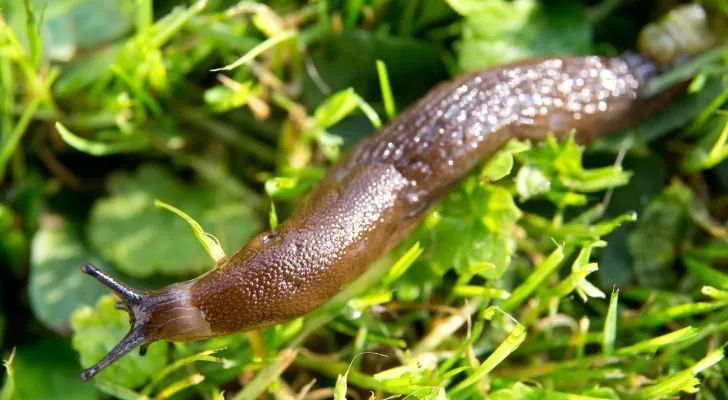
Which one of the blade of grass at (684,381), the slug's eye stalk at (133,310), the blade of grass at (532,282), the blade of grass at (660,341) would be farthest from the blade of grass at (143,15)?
the blade of grass at (684,381)

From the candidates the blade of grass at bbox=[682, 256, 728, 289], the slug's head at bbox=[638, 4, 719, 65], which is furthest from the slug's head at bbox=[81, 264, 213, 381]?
the slug's head at bbox=[638, 4, 719, 65]

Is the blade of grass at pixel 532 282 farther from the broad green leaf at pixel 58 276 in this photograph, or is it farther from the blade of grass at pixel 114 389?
the broad green leaf at pixel 58 276

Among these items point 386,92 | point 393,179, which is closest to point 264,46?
point 386,92

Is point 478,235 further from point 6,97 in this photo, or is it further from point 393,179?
point 6,97

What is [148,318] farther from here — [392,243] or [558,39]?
[558,39]

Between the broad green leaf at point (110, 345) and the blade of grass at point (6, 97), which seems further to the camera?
the blade of grass at point (6, 97)

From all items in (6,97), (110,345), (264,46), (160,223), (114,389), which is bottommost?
(114,389)
